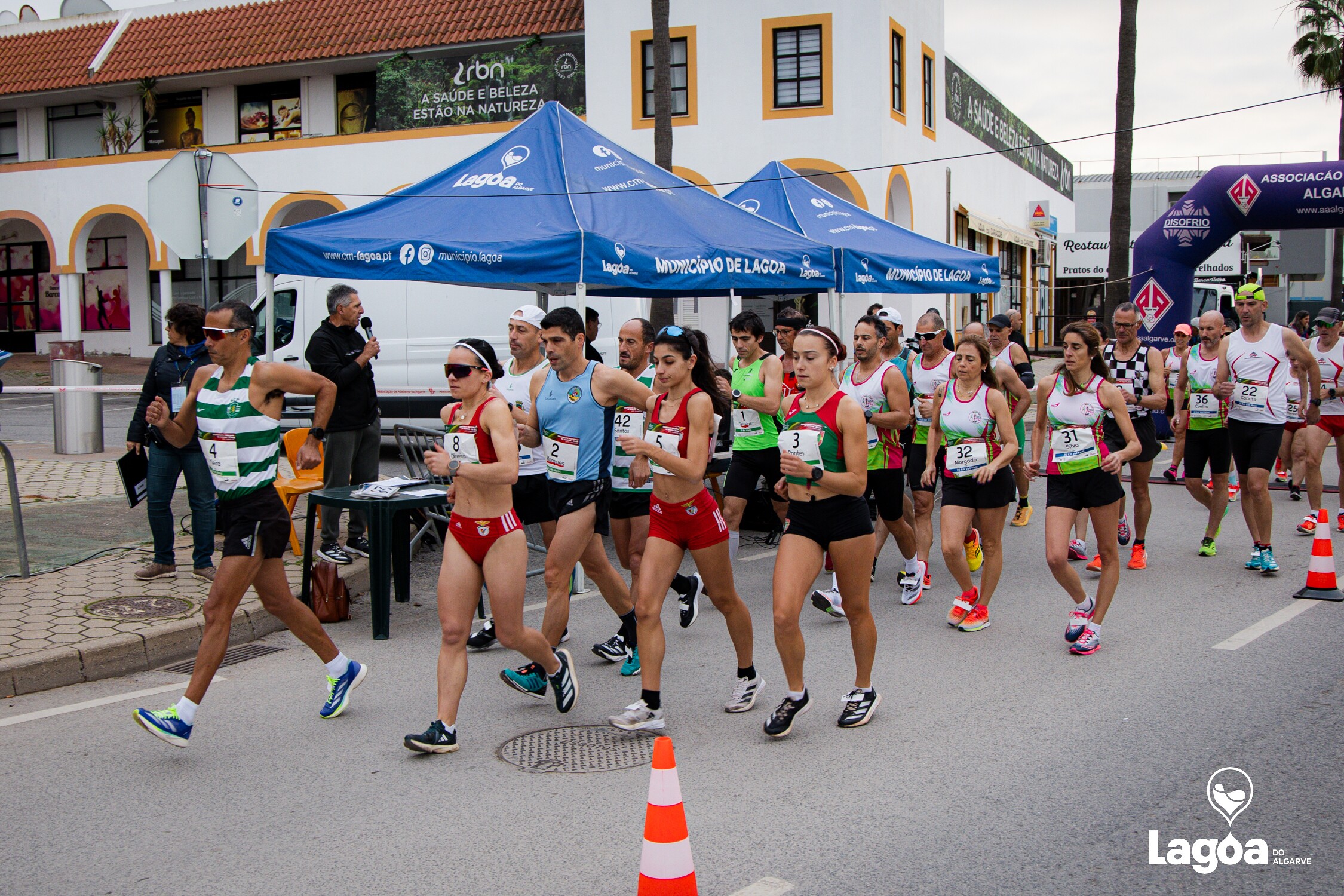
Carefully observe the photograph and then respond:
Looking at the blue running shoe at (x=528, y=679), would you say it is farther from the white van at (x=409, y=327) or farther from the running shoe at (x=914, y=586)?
the white van at (x=409, y=327)

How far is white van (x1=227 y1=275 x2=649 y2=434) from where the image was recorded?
15.4 meters

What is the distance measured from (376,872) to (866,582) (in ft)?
8.01

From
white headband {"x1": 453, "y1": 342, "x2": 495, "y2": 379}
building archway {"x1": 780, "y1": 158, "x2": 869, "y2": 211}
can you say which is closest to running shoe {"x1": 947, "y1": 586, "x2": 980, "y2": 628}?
white headband {"x1": 453, "y1": 342, "x2": 495, "y2": 379}

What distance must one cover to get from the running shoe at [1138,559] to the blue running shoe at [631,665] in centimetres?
453

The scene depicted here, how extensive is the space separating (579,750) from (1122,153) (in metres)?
16.8

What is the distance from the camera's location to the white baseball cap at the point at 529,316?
6422 mm

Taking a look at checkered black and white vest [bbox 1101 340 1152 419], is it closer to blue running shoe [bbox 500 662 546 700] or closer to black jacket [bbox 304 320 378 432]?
blue running shoe [bbox 500 662 546 700]

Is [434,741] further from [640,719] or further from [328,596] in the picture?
[328,596]

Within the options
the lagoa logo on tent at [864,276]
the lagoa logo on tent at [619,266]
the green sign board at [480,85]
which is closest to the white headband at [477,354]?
the lagoa logo on tent at [619,266]

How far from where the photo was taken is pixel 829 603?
7.44 meters

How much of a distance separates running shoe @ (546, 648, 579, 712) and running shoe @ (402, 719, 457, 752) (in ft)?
2.17

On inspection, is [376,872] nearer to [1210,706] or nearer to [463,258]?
[1210,706]

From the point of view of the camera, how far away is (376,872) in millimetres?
3801

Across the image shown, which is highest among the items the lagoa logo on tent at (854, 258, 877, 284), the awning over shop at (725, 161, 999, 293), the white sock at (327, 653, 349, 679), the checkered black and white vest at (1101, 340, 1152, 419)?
the awning over shop at (725, 161, 999, 293)
